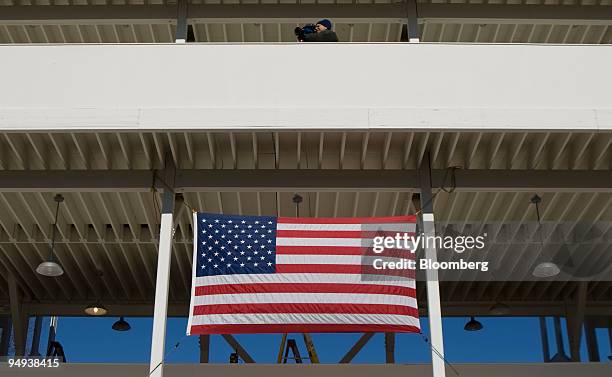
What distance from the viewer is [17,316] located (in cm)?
1594

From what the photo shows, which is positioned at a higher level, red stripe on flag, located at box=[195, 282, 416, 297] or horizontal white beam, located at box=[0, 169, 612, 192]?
horizontal white beam, located at box=[0, 169, 612, 192]

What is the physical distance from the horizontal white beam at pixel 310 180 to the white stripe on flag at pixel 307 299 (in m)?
1.67

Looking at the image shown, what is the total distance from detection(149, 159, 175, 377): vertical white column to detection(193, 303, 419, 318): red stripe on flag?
0.41 meters

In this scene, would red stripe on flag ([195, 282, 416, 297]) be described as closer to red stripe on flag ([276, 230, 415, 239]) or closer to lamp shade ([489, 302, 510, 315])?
red stripe on flag ([276, 230, 415, 239])

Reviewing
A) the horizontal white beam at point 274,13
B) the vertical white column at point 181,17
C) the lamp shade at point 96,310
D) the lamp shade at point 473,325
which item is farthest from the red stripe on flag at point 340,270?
the lamp shade at point 96,310

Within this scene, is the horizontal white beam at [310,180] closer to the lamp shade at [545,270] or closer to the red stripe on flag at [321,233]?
the red stripe on flag at [321,233]

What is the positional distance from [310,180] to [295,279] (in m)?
1.60

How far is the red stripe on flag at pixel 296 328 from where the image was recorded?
355 inches

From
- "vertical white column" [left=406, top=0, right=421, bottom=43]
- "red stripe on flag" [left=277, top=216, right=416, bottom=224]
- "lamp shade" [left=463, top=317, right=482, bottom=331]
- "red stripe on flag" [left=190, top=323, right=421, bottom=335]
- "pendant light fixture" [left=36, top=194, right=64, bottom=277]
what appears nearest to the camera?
"red stripe on flag" [left=190, top=323, right=421, bottom=335]

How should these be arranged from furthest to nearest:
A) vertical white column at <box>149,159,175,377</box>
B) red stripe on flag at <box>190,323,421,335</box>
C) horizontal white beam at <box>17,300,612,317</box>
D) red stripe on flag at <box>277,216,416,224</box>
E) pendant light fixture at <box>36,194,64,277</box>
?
horizontal white beam at <box>17,300,612,317</box> → pendant light fixture at <box>36,194,64,277</box> → red stripe on flag at <box>277,216,416,224</box> → red stripe on flag at <box>190,323,421,335</box> → vertical white column at <box>149,159,175,377</box>

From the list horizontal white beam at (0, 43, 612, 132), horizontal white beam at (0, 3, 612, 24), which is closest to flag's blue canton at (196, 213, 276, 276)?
horizontal white beam at (0, 43, 612, 132)

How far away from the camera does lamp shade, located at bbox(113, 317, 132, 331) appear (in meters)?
14.6

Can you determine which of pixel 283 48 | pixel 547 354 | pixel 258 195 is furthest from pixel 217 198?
pixel 547 354

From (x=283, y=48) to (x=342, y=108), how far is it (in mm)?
1187
